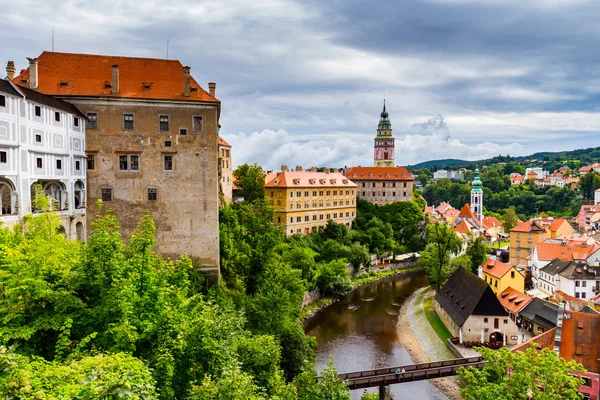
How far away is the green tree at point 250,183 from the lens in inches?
2111

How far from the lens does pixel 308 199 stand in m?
60.9

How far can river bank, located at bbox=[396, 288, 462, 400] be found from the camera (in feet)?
87.6

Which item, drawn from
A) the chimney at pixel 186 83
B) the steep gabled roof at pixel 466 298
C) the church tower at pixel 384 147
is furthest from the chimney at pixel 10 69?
the church tower at pixel 384 147

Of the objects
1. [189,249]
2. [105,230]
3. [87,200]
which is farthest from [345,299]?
[105,230]

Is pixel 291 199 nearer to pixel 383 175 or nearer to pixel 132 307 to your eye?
pixel 383 175

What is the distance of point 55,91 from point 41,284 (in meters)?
17.1

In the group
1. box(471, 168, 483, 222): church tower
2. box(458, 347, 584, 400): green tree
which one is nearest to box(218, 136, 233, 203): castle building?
box(458, 347, 584, 400): green tree

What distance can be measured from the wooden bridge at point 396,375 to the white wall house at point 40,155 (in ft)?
57.7

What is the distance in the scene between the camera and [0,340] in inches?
376

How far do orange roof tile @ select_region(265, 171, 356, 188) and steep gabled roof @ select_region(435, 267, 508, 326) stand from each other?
25806mm

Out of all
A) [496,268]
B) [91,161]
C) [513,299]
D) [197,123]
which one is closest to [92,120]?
[91,161]

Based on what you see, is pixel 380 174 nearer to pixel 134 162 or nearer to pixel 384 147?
pixel 384 147

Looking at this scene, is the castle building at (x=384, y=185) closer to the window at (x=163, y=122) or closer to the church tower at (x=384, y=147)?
the church tower at (x=384, y=147)

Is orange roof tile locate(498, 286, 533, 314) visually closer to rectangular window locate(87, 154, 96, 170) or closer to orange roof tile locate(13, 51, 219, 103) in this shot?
orange roof tile locate(13, 51, 219, 103)
